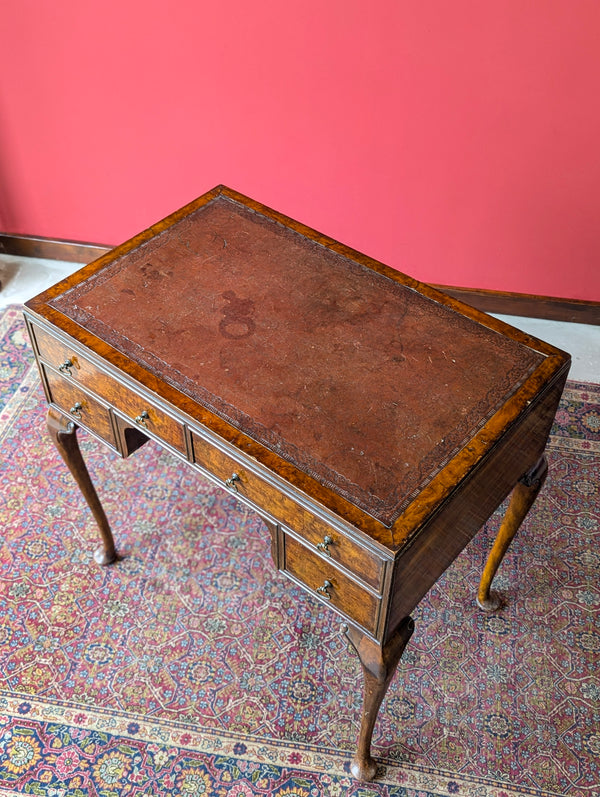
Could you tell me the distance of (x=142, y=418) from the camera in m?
2.25

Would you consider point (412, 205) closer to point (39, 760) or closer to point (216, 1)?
point (216, 1)

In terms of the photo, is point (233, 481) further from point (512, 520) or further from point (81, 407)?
point (512, 520)

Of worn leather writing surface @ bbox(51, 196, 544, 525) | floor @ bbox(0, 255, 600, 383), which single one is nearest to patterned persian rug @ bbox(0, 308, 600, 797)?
floor @ bbox(0, 255, 600, 383)

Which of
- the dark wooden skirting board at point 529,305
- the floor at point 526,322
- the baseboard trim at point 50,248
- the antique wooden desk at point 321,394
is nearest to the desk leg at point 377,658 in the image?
the antique wooden desk at point 321,394

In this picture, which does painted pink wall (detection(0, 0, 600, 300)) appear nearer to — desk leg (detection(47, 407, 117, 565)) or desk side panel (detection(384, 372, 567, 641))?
desk side panel (detection(384, 372, 567, 641))

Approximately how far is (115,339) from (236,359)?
33 centimetres

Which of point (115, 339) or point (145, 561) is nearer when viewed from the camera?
point (115, 339)

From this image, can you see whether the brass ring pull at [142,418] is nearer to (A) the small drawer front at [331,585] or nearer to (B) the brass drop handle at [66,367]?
(B) the brass drop handle at [66,367]

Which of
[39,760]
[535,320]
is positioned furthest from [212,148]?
[39,760]

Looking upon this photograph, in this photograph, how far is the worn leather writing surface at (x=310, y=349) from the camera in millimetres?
2014

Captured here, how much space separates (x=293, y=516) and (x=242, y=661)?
2.90 feet

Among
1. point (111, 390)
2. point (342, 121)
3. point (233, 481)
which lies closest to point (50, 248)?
point (342, 121)

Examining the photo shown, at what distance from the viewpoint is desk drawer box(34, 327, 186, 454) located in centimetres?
221

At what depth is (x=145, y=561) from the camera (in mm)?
2961
